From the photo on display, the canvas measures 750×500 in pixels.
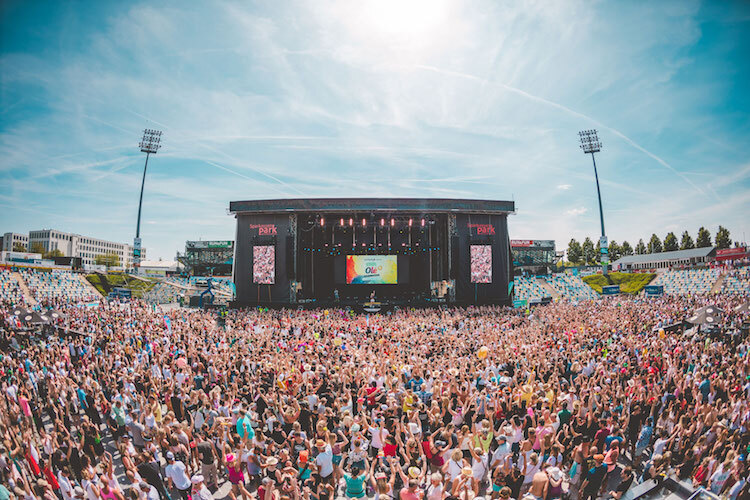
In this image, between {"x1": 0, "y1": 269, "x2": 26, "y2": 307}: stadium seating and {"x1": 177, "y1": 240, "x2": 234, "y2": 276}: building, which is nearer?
{"x1": 0, "y1": 269, "x2": 26, "y2": 307}: stadium seating

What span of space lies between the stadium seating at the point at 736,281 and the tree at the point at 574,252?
63590 millimetres

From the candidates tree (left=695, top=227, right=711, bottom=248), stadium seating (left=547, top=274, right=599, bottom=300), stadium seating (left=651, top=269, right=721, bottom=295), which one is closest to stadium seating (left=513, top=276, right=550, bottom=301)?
stadium seating (left=547, top=274, right=599, bottom=300)

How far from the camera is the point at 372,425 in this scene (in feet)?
22.8

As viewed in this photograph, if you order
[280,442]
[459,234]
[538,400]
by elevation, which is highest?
[459,234]

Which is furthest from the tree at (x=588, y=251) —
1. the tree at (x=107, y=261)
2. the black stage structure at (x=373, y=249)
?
the tree at (x=107, y=261)

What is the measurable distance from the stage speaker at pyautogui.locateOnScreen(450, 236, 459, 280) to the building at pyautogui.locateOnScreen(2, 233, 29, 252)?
12281cm

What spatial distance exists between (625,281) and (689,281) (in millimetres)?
8694

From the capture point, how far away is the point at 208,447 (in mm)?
5637

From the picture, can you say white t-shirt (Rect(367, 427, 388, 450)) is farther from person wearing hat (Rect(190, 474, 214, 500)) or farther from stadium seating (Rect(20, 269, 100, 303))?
stadium seating (Rect(20, 269, 100, 303))

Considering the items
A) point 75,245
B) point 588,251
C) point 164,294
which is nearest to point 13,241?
point 75,245

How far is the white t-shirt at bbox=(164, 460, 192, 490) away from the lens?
5059 millimetres

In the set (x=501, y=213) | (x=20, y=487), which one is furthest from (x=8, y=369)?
(x=501, y=213)

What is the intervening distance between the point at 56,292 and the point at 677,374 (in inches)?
1852

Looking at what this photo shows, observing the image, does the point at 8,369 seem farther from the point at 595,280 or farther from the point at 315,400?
the point at 595,280
